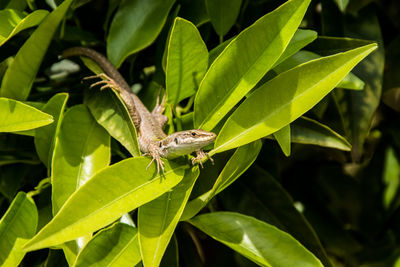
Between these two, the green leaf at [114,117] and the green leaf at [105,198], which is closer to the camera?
the green leaf at [105,198]

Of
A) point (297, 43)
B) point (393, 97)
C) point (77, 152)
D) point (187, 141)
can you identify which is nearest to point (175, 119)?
point (187, 141)

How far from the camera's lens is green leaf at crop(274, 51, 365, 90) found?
980 millimetres

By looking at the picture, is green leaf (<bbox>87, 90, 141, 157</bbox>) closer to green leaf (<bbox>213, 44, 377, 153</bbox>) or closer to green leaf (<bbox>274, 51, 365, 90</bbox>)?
green leaf (<bbox>213, 44, 377, 153</bbox>)

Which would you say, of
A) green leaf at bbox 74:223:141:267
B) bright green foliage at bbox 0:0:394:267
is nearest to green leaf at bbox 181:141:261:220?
bright green foliage at bbox 0:0:394:267

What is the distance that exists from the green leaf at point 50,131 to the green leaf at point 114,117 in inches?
3.9

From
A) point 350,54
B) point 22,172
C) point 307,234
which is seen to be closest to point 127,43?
point 22,172

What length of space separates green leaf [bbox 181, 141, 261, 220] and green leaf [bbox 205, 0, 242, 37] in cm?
35

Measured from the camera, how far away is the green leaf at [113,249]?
2.86ft

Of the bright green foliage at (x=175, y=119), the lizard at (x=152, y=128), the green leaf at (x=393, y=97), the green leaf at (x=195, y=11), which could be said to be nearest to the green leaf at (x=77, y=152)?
the bright green foliage at (x=175, y=119)

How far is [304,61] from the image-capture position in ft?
3.42

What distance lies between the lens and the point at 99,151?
1020 millimetres

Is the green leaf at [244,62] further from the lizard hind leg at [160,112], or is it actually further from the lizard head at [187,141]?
the lizard hind leg at [160,112]

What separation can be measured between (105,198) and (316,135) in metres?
0.52

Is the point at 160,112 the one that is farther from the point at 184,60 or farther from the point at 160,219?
the point at 160,219
